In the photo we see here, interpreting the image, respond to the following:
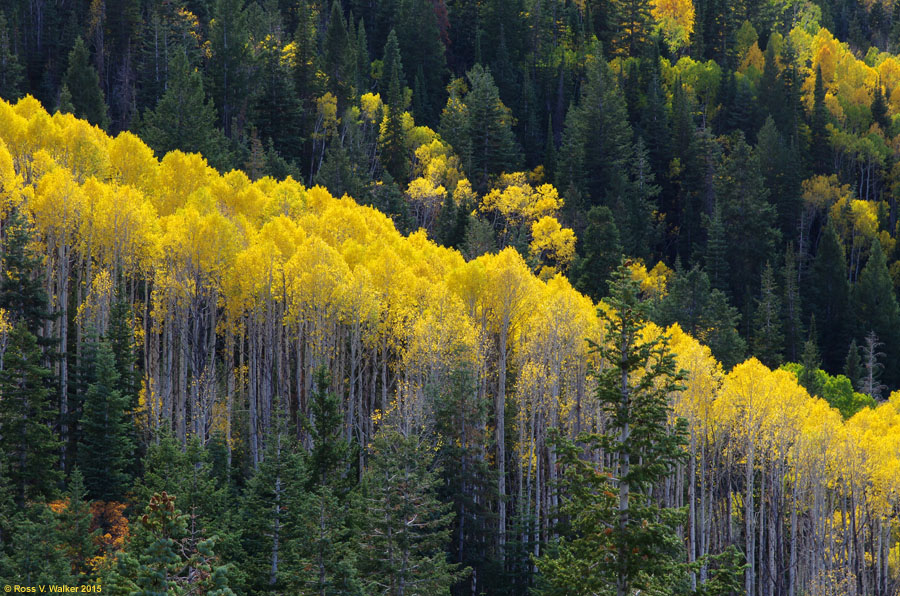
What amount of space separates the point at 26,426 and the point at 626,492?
28.6 meters

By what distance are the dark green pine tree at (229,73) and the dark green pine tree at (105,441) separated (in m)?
48.3

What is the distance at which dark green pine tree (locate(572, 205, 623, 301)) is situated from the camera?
76.9 meters

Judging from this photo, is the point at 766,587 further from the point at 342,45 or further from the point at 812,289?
the point at 342,45

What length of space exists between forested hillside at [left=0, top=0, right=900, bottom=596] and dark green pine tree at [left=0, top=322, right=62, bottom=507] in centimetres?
16

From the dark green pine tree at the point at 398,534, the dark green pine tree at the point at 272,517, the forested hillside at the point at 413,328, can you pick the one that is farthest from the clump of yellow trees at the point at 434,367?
the dark green pine tree at the point at 272,517

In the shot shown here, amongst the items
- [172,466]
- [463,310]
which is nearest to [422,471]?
[172,466]

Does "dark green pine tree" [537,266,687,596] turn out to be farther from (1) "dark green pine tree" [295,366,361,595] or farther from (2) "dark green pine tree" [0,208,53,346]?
(2) "dark green pine tree" [0,208,53,346]

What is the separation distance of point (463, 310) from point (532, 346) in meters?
4.54

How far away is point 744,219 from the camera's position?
94.2m

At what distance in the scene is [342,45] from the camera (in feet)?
324

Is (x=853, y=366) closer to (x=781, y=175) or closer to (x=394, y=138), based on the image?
(x=781, y=175)

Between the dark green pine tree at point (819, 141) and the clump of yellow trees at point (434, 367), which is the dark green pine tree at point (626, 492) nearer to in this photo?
the clump of yellow trees at point (434, 367)

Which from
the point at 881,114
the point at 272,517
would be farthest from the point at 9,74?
the point at 881,114

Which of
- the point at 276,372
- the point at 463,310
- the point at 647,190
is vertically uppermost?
the point at 647,190
